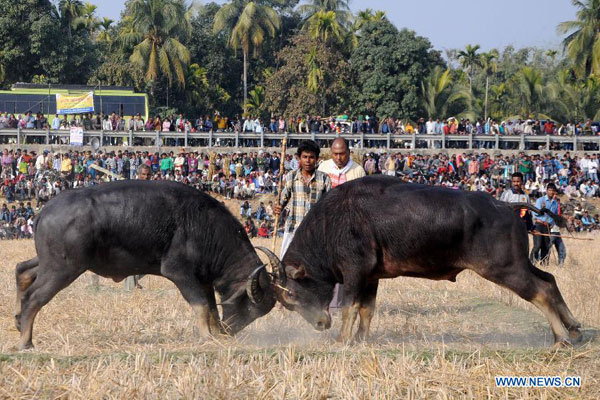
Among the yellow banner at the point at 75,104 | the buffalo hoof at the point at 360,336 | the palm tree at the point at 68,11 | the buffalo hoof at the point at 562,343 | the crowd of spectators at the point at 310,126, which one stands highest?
the palm tree at the point at 68,11

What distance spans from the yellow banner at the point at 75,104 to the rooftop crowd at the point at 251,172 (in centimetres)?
595

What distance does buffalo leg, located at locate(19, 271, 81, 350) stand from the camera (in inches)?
333

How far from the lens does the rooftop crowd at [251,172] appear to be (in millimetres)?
32312

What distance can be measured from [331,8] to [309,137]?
71.0 ft

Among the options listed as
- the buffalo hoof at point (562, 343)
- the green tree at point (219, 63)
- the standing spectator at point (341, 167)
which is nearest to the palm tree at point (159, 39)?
the green tree at point (219, 63)

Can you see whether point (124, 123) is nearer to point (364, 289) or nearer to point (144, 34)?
point (144, 34)

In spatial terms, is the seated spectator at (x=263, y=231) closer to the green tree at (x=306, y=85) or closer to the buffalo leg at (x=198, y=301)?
the buffalo leg at (x=198, y=301)

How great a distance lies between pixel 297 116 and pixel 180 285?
39.6 metres

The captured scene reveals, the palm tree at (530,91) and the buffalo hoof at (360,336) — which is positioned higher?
the palm tree at (530,91)

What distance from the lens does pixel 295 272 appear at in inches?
367

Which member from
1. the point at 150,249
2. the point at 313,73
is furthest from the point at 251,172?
the point at 150,249

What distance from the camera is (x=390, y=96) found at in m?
49.5

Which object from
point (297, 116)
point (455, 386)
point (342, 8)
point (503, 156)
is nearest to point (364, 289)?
point (455, 386)

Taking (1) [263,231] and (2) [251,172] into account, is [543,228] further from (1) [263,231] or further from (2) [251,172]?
(2) [251,172]
